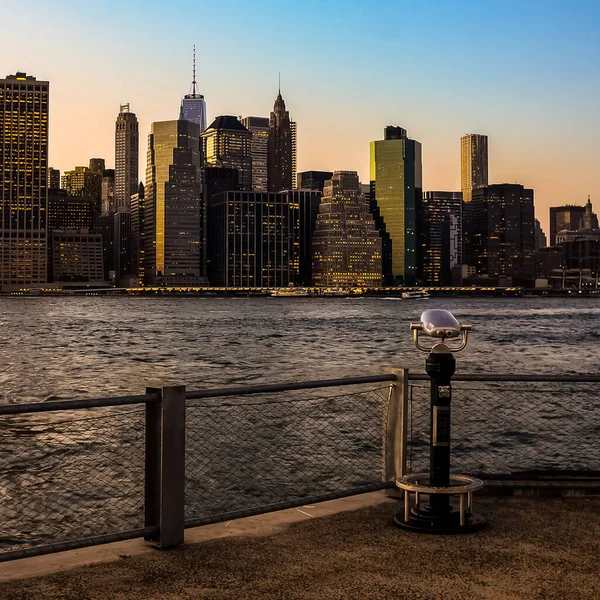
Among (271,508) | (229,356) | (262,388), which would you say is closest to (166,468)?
(262,388)

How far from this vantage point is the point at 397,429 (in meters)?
8.41

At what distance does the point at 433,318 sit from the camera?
297 inches

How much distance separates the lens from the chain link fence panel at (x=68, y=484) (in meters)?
13.6

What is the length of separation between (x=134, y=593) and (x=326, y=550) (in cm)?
164

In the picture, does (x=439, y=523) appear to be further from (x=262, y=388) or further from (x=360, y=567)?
(x=262, y=388)

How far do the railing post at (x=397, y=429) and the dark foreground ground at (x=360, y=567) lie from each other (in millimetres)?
892

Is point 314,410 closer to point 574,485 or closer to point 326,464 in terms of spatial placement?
point 326,464

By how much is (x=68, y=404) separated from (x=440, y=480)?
10.8 feet

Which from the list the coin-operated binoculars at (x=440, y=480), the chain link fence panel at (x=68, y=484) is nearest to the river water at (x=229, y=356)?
the chain link fence panel at (x=68, y=484)

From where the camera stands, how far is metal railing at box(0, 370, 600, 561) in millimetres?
6984

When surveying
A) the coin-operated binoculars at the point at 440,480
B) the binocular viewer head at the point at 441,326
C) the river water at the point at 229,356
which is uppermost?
the binocular viewer head at the point at 441,326

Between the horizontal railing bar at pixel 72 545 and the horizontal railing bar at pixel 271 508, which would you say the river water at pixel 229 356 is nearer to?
the horizontal railing bar at pixel 271 508

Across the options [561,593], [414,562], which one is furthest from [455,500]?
[561,593]

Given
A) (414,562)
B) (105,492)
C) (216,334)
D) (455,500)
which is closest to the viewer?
(414,562)
